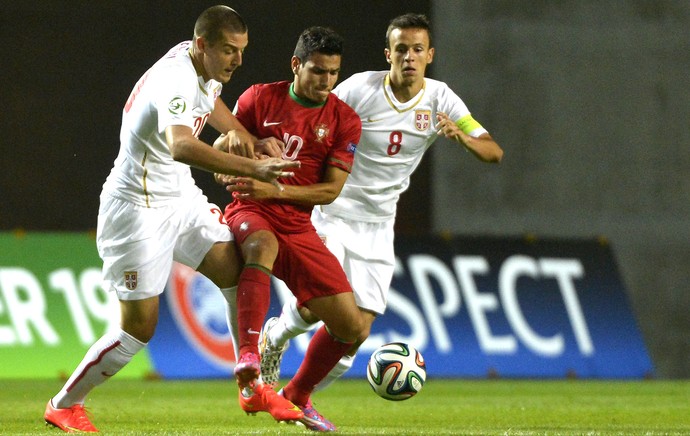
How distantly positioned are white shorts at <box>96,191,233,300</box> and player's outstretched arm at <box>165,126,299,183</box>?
639 mm

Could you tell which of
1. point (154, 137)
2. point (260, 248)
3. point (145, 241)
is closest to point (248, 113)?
point (154, 137)

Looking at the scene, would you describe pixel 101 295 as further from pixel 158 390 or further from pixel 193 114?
pixel 193 114

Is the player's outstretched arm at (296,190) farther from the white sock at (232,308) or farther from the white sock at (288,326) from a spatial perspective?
the white sock at (288,326)

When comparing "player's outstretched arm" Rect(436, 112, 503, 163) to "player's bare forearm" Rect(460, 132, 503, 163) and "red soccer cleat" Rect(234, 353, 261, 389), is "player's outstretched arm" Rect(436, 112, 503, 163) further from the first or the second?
"red soccer cleat" Rect(234, 353, 261, 389)

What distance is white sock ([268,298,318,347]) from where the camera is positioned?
6.99 meters

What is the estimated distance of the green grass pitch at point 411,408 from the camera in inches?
262

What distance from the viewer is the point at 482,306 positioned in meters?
11.6

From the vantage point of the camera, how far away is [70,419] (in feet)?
20.4

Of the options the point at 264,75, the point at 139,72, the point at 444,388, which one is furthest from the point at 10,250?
the point at 444,388

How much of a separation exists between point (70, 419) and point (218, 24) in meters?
1.99

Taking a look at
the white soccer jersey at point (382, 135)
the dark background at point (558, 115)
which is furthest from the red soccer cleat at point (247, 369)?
the dark background at point (558, 115)

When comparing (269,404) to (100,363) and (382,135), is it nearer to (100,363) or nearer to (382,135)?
(100,363)

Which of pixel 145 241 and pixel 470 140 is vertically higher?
pixel 470 140

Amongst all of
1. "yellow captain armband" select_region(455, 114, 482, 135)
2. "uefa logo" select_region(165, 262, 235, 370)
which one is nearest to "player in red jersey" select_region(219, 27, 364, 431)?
"yellow captain armband" select_region(455, 114, 482, 135)
